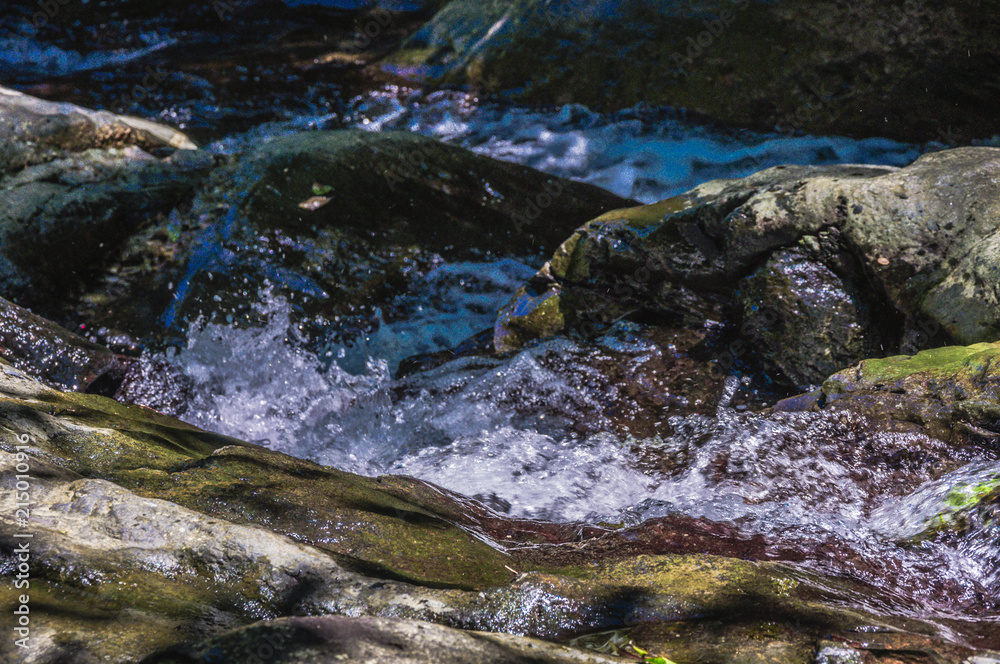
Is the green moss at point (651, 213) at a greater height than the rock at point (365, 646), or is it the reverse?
the green moss at point (651, 213)

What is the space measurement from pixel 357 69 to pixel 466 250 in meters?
5.44

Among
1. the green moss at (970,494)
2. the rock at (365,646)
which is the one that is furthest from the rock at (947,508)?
the rock at (365,646)

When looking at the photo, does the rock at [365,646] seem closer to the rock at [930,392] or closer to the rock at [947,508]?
the rock at [947,508]

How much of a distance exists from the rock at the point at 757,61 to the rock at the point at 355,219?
2.44m

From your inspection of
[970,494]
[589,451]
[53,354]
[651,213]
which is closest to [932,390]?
[970,494]

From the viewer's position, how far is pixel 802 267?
376 centimetres

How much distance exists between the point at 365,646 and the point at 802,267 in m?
3.24

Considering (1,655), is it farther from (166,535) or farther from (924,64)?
(924,64)

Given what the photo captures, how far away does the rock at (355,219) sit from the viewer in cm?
476

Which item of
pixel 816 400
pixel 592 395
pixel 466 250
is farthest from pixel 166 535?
pixel 466 250

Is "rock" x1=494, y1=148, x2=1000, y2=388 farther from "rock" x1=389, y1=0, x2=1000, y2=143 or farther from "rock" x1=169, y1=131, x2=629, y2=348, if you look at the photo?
"rock" x1=389, y1=0, x2=1000, y2=143

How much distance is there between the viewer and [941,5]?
6.28 metres

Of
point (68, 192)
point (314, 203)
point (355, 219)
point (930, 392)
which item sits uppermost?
point (68, 192)

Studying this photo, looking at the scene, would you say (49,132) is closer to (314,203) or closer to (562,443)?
(314,203)
